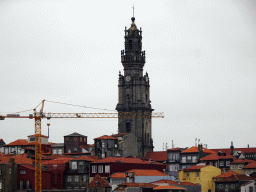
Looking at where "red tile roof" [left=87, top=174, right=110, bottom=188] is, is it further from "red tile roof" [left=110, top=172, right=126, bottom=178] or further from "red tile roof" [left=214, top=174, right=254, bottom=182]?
"red tile roof" [left=214, top=174, right=254, bottom=182]

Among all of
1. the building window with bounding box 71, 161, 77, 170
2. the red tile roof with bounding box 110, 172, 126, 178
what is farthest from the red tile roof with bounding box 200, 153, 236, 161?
the building window with bounding box 71, 161, 77, 170

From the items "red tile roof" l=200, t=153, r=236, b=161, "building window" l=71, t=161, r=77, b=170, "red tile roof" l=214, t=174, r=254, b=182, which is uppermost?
"red tile roof" l=200, t=153, r=236, b=161

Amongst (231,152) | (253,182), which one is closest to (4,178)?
(253,182)

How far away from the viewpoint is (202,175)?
15912 cm

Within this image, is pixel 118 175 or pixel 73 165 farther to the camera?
pixel 73 165

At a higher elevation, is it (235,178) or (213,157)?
(213,157)

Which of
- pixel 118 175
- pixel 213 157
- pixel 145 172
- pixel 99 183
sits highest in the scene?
pixel 213 157

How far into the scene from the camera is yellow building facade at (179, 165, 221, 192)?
157 metres

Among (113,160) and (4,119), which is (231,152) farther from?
(4,119)

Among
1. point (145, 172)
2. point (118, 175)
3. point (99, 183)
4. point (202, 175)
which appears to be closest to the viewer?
point (99, 183)

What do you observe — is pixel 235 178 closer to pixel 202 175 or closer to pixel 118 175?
pixel 202 175

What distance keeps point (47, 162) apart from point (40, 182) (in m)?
14.9

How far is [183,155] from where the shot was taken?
592 ft

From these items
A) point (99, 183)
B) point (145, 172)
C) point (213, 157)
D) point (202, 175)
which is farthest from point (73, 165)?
point (213, 157)
